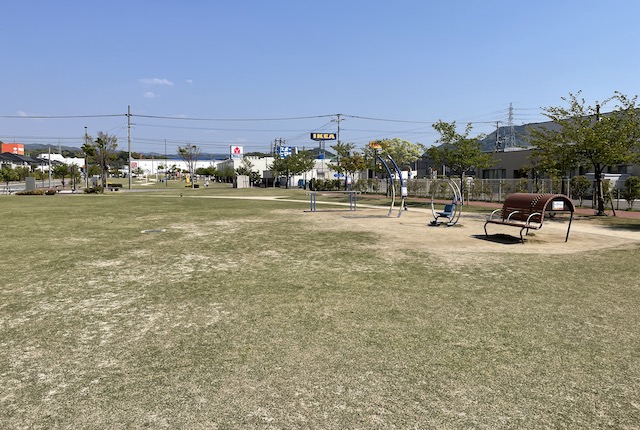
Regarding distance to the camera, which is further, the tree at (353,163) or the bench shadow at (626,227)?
the tree at (353,163)

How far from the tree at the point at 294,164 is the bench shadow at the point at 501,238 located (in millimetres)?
56318

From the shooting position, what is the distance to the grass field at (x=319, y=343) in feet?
10.9

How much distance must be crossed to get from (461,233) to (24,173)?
99.8 meters

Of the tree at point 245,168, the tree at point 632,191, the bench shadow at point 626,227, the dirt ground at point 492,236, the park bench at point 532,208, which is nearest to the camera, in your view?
the dirt ground at point 492,236

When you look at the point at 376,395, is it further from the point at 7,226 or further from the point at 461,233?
the point at 7,226

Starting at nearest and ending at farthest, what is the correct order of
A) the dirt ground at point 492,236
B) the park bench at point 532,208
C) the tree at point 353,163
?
the dirt ground at point 492,236, the park bench at point 532,208, the tree at point 353,163

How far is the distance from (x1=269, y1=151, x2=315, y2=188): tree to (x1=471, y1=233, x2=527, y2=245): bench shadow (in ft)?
185

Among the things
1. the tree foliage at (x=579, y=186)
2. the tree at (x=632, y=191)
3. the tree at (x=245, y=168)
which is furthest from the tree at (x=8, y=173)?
the tree at (x=632, y=191)

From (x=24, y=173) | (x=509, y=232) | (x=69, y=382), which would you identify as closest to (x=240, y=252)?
(x=69, y=382)

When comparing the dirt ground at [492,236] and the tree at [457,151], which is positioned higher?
the tree at [457,151]

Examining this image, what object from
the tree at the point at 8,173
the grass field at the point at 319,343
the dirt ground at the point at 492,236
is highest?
the tree at the point at 8,173

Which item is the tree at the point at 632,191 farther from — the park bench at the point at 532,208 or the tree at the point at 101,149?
the tree at the point at 101,149

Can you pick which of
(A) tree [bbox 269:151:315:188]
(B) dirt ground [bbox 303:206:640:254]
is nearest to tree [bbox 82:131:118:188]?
(A) tree [bbox 269:151:315:188]

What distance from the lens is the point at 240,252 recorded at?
33.3 ft
